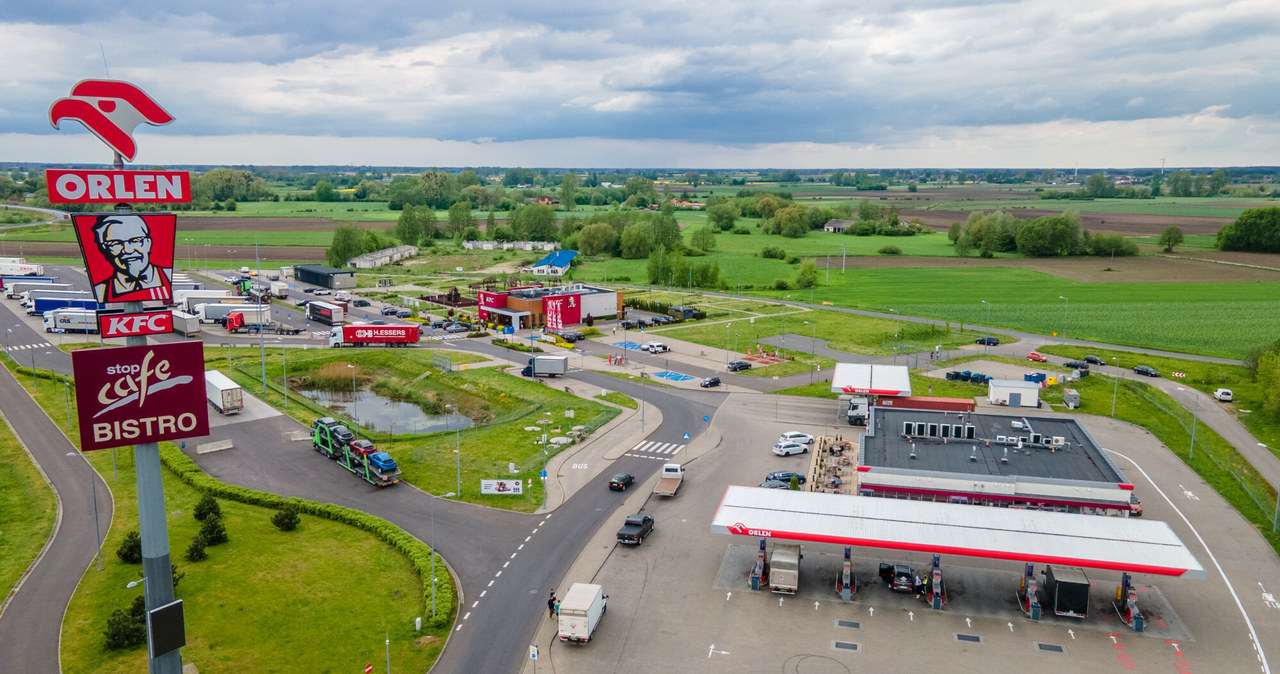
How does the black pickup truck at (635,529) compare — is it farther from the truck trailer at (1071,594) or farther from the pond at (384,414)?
the pond at (384,414)

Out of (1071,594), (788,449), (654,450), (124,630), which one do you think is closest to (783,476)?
(788,449)

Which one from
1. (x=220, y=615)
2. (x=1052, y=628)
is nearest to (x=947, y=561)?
(x=1052, y=628)

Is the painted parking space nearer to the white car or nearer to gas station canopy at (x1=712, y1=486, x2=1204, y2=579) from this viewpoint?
the white car

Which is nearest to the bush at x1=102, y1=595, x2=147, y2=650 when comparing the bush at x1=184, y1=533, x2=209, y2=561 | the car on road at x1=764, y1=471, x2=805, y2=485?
the bush at x1=184, y1=533, x2=209, y2=561

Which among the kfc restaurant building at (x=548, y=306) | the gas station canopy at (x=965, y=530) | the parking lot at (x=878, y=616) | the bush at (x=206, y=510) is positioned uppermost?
the kfc restaurant building at (x=548, y=306)

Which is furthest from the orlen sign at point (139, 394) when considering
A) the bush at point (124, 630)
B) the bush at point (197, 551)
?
the bush at point (197, 551)

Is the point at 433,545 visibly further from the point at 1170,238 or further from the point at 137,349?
the point at 1170,238
